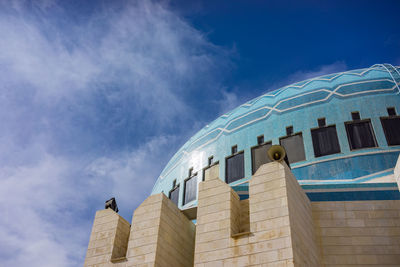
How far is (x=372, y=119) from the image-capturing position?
66.9 ft

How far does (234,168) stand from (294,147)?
10.3 feet

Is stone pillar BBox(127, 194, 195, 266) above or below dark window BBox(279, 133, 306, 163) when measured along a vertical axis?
below

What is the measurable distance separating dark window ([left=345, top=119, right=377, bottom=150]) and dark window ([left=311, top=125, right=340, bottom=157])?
0.60 m

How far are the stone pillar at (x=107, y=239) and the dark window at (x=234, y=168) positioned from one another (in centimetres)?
860

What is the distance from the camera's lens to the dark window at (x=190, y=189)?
2345cm

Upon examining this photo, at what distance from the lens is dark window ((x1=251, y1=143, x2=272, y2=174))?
21.2m

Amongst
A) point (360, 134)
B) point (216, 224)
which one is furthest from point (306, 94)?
point (216, 224)

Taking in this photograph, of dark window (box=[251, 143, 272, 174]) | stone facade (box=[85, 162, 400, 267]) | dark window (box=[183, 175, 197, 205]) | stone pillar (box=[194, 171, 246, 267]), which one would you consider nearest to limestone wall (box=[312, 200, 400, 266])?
stone facade (box=[85, 162, 400, 267])

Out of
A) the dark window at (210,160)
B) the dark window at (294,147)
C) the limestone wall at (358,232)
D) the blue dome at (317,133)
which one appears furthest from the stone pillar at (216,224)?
the dark window at (210,160)

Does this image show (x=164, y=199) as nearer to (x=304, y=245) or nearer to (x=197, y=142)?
(x=304, y=245)

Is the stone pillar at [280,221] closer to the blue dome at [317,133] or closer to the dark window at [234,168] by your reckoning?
the blue dome at [317,133]

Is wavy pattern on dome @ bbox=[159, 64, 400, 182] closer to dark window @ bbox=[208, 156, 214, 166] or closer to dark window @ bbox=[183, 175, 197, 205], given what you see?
dark window @ bbox=[208, 156, 214, 166]

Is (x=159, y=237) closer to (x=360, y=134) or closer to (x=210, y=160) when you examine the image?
(x=360, y=134)

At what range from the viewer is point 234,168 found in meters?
22.2
